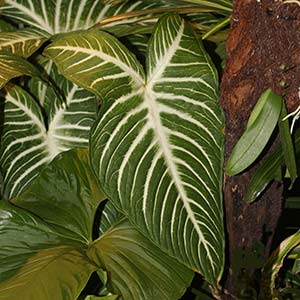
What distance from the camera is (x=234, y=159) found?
98cm

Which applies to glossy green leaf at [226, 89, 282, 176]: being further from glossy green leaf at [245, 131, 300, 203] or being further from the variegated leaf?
the variegated leaf

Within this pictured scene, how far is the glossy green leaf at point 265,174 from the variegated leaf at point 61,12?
1.48 feet

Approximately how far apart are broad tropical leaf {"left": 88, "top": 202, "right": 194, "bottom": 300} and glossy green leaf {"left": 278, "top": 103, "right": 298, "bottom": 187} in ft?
0.84

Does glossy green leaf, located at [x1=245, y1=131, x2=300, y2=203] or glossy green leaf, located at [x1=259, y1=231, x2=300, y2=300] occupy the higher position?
glossy green leaf, located at [x1=245, y1=131, x2=300, y2=203]

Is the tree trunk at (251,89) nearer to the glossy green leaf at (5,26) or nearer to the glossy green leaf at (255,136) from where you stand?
the glossy green leaf at (255,136)

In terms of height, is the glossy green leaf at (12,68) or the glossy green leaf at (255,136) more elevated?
the glossy green leaf at (12,68)

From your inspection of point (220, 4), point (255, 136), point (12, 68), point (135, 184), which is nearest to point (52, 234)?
point (135, 184)

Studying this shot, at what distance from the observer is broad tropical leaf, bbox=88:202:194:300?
102 centimetres

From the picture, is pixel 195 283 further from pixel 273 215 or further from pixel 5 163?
pixel 5 163

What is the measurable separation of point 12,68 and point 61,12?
0.30 m

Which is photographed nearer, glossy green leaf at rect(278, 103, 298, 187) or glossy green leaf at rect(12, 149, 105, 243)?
glossy green leaf at rect(278, 103, 298, 187)

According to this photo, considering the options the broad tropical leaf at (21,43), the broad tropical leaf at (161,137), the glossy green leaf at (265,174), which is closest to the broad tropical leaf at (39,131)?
the broad tropical leaf at (21,43)

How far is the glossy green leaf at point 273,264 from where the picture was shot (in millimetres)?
1111

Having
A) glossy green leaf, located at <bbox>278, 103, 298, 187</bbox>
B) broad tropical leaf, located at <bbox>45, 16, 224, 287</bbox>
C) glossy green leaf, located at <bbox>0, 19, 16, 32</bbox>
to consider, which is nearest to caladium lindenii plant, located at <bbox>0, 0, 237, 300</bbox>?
broad tropical leaf, located at <bbox>45, 16, 224, 287</bbox>
